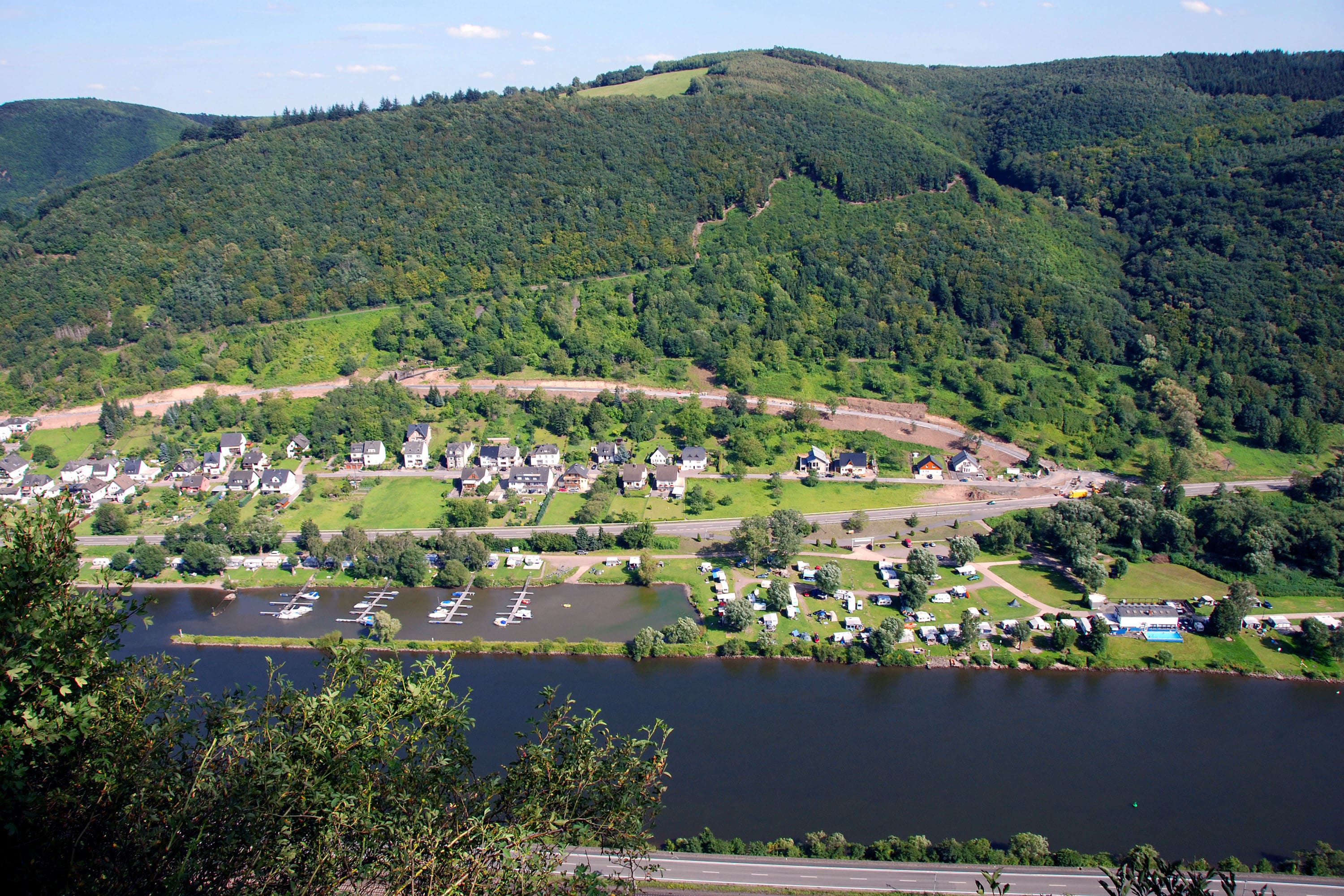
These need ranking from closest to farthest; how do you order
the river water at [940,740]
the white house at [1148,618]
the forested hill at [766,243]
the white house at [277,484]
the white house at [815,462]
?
the river water at [940,740] < the white house at [1148,618] < the white house at [277,484] < the white house at [815,462] < the forested hill at [766,243]

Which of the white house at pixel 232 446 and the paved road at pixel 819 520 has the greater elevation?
the white house at pixel 232 446

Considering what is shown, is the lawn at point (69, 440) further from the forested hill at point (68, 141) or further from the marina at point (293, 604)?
the forested hill at point (68, 141)

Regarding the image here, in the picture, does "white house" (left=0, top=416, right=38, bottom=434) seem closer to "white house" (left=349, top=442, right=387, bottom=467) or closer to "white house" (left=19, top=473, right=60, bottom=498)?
"white house" (left=19, top=473, right=60, bottom=498)

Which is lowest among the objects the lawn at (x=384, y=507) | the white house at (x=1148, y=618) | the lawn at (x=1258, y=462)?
the white house at (x=1148, y=618)

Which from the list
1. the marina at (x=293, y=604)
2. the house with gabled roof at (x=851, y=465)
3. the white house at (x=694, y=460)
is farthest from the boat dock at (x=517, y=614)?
the house with gabled roof at (x=851, y=465)

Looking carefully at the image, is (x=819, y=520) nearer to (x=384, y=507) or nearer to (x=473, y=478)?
Answer: (x=473, y=478)

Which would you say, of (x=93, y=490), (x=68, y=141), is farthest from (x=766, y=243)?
(x=68, y=141)

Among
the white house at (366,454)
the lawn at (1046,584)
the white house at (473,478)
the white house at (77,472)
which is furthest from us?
the white house at (366,454)
